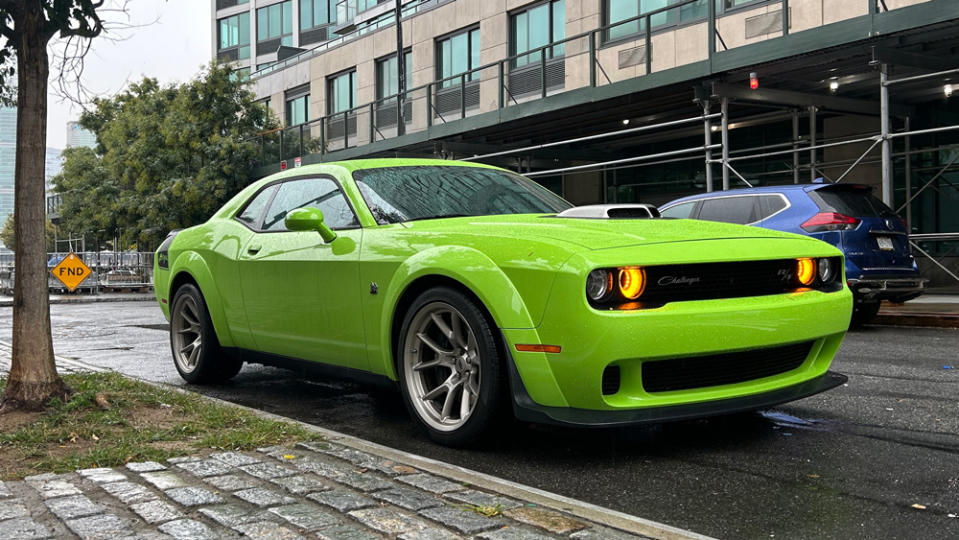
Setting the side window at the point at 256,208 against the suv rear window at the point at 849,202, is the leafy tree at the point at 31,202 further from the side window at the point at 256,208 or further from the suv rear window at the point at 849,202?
the suv rear window at the point at 849,202

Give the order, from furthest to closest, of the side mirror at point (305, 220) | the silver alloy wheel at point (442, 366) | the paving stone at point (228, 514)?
the side mirror at point (305, 220) < the silver alloy wheel at point (442, 366) < the paving stone at point (228, 514)

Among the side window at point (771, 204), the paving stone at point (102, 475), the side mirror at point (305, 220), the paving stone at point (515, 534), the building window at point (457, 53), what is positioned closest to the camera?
the paving stone at point (515, 534)

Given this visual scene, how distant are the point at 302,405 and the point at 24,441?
73.2 inches

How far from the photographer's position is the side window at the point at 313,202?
216 inches

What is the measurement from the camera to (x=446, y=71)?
3094cm

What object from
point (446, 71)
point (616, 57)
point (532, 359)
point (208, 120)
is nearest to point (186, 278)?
point (532, 359)

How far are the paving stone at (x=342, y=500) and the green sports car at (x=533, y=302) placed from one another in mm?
899

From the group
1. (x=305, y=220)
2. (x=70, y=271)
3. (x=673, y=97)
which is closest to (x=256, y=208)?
(x=305, y=220)

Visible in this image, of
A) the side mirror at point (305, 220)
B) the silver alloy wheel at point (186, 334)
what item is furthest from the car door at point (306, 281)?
the silver alloy wheel at point (186, 334)

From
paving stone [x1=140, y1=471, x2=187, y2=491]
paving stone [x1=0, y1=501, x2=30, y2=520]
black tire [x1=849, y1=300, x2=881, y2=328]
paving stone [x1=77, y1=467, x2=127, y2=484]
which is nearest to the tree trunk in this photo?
paving stone [x1=77, y1=467, x2=127, y2=484]

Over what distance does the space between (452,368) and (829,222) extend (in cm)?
707

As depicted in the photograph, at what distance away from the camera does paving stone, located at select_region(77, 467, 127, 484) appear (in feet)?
12.5

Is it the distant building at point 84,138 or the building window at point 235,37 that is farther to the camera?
the building window at point 235,37

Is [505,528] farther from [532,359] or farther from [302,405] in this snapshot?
[302,405]
